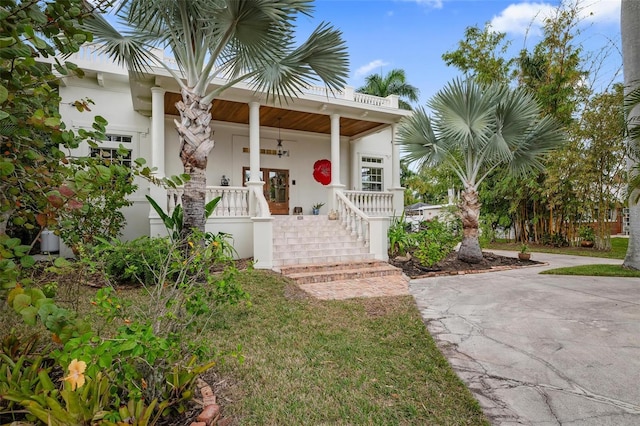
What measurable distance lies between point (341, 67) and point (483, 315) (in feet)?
15.6

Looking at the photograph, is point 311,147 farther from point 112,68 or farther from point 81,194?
point 81,194

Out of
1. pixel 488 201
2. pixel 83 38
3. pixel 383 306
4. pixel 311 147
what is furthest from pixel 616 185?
pixel 83 38

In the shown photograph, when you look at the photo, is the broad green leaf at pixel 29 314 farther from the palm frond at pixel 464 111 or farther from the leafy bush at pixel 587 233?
the leafy bush at pixel 587 233

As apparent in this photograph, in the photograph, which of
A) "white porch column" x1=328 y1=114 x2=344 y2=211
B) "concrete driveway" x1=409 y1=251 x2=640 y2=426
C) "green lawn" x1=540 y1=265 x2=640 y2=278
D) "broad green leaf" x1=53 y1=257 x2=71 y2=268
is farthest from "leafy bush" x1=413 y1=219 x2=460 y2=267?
"broad green leaf" x1=53 y1=257 x2=71 y2=268

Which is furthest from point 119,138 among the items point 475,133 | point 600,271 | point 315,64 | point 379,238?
point 600,271

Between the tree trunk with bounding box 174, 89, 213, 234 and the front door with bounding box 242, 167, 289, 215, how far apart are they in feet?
17.5

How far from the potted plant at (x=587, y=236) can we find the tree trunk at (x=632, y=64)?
5.92m

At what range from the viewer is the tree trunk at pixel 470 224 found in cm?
807

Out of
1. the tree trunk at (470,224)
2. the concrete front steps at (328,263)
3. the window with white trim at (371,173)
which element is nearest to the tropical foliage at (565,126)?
the tree trunk at (470,224)

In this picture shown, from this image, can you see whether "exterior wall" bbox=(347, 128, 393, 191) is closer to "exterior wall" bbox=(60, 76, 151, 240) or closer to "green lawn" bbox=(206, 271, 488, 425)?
"exterior wall" bbox=(60, 76, 151, 240)

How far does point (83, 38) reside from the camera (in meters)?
1.54

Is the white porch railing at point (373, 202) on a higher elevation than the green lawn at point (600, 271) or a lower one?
higher

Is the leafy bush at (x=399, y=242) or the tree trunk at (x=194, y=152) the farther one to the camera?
the leafy bush at (x=399, y=242)

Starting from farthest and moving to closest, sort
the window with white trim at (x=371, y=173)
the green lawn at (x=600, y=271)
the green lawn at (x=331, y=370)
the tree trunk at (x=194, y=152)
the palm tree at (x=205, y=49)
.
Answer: the window with white trim at (x=371, y=173) → the green lawn at (x=600, y=271) → the tree trunk at (x=194, y=152) → the palm tree at (x=205, y=49) → the green lawn at (x=331, y=370)
